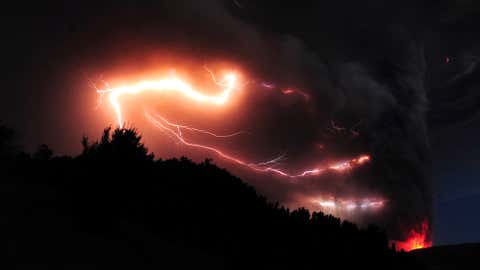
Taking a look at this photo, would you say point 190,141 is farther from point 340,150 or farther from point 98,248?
point 340,150

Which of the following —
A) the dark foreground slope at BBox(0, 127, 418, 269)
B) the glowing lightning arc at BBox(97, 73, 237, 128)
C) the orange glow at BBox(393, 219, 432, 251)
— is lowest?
the dark foreground slope at BBox(0, 127, 418, 269)

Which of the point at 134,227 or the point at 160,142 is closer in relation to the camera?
the point at 134,227

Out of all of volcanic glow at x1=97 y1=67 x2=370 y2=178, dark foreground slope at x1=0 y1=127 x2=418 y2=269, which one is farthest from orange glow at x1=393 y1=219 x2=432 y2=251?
dark foreground slope at x1=0 y1=127 x2=418 y2=269

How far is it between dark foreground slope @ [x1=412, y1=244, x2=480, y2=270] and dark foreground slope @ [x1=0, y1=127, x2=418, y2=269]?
7.75ft

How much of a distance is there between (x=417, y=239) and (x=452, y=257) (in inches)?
1187

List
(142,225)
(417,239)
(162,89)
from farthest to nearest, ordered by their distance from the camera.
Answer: (417,239)
(162,89)
(142,225)

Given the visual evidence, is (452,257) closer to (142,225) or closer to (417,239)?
(142,225)

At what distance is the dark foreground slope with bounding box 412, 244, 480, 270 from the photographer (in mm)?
9484

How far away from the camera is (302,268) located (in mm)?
6172

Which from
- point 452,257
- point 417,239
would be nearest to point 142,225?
point 452,257

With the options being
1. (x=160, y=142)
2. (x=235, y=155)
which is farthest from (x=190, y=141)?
(x=235, y=155)

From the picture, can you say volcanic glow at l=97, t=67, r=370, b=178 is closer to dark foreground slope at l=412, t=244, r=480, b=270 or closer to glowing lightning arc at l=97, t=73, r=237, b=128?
glowing lightning arc at l=97, t=73, r=237, b=128

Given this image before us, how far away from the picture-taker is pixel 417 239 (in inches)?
1398

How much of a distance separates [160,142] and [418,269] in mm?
18015
